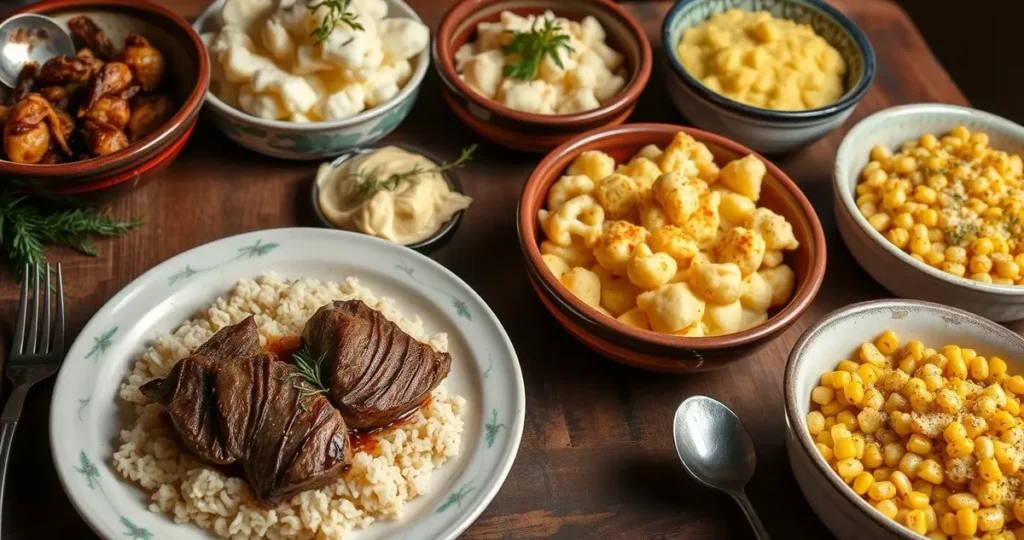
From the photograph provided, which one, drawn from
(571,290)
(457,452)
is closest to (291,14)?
(571,290)

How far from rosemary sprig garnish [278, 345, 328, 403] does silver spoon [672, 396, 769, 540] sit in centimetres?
94

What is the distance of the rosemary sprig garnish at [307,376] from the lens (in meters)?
2.05

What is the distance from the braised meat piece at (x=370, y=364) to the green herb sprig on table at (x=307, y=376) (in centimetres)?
2

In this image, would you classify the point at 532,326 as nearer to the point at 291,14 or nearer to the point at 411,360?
the point at 411,360

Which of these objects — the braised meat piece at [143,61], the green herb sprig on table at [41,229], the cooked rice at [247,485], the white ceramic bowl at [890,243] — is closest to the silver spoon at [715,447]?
the cooked rice at [247,485]

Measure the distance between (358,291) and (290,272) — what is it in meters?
0.25

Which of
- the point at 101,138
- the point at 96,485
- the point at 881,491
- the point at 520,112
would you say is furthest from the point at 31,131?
the point at 881,491

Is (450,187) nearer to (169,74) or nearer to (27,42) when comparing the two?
(169,74)

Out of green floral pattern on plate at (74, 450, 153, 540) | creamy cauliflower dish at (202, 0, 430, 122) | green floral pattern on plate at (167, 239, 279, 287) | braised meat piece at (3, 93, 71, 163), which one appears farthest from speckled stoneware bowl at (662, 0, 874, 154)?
green floral pattern on plate at (74, 450, 153, 540)

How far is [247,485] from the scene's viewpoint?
6.60 feet

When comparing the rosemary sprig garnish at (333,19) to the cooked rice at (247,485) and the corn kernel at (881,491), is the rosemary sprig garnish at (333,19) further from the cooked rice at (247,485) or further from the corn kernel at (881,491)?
the corn kernel at (881,491)

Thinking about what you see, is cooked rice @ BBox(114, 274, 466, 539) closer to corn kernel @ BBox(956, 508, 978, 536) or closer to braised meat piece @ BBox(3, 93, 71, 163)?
braised meat piece @ BBox(3, 93, 71, 163)

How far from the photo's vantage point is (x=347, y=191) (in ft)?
9.30

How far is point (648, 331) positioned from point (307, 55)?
142 centimetres
